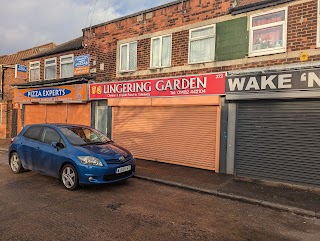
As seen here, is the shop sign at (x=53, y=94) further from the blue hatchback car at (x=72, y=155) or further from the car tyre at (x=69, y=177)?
the car tyre at (x=69, y=177)

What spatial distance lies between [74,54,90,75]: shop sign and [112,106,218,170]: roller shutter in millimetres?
3008

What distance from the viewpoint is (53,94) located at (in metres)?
14.4

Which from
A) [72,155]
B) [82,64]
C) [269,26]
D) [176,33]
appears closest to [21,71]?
[82,64]

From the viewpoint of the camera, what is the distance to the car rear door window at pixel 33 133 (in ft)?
24.3

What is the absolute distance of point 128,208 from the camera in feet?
17.1

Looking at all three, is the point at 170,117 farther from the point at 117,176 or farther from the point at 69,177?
the point at 69,177

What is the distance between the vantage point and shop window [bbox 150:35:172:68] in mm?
10398

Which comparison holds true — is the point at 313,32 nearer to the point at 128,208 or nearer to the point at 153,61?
the point at 153,61

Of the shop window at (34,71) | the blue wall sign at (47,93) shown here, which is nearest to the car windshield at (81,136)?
the blue wall sign at (47,93)

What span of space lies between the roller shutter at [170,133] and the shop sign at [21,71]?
27.3 ft

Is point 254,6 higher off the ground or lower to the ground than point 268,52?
higher

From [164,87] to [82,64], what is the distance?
5616 millimetres

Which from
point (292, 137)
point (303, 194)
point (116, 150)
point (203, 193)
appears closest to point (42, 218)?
point (116, 150)

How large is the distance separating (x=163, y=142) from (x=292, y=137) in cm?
469
